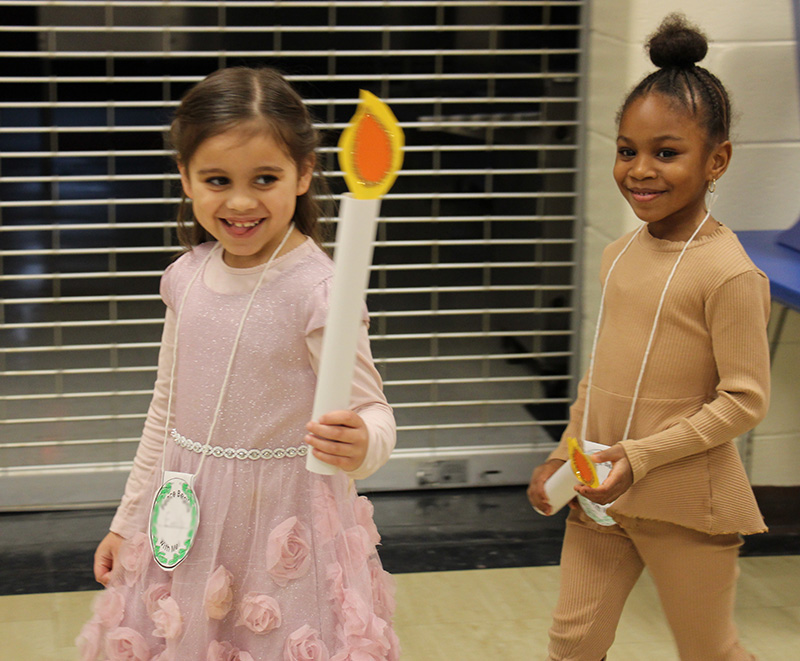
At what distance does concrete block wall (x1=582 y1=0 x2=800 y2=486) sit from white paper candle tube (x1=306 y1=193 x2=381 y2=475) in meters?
1.71

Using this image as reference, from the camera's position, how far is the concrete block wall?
2.62 metres

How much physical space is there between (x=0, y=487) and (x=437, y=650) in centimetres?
150

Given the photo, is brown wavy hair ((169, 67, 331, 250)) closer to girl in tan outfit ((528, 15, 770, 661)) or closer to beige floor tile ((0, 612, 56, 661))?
girl in tan outfit ((528, 15, 770, 661))

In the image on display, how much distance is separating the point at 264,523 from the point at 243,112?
1.95 feet

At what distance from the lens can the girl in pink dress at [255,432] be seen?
1.47 metres

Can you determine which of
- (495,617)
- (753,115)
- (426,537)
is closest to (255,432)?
(495,617)

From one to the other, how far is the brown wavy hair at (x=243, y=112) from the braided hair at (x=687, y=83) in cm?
56

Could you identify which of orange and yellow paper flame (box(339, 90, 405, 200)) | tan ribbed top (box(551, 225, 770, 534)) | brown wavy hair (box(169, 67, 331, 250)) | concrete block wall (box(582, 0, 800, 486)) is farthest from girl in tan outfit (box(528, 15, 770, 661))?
concrete block wall (box(582, 0, 800, 486))

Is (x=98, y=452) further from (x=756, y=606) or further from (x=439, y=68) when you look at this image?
(x=756, y=606)

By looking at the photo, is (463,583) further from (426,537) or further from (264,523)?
(264,523)

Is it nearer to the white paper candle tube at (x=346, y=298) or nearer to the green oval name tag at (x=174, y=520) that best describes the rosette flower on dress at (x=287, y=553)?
the green oval name tag at (x=174, y=520)

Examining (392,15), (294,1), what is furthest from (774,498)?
(294,1)

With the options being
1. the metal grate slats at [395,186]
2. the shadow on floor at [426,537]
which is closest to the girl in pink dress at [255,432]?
the shadow on floor at [426,537]

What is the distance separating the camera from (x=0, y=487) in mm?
3078
